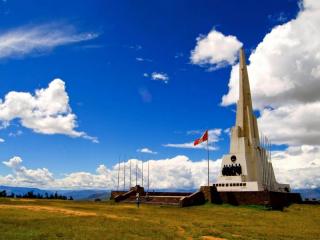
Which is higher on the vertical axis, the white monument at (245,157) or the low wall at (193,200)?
the white monument at (245,157)

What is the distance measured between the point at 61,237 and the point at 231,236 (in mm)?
10495

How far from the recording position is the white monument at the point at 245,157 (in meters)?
53.8

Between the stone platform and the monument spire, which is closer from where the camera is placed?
the stone platform

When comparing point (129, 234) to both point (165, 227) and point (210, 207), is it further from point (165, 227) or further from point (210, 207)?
point (210, 207)

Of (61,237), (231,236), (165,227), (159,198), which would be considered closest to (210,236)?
(231,236)

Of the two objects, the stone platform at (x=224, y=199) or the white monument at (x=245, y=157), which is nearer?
the stone platform at (x=224, y=199)

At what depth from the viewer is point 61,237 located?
18.2 meters

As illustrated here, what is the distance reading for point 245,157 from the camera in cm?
5584

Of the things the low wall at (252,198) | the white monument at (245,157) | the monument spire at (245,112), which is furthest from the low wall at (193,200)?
the monument spire at (245,112)

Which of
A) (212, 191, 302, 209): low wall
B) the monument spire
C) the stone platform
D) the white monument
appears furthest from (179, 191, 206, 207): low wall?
the monument spire

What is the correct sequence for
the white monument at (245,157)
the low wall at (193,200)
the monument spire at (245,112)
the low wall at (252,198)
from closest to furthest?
the low wall at (193,200)
the low wall at (252,198)
the white monument at (245,157)
the monument spire at (245,112)

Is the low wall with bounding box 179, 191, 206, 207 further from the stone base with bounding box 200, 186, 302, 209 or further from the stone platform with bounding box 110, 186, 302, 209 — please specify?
the stone base with bounding box 200, 186, 302, 209

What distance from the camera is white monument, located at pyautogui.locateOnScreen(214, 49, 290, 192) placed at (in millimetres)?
53844

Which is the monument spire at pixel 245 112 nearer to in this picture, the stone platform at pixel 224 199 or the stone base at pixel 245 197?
the stone platform at pixel 224 199
